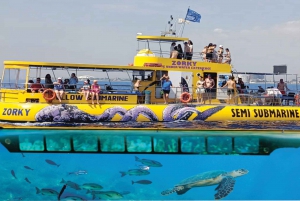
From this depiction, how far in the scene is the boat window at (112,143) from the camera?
8805 millimetres

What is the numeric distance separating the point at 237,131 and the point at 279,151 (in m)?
0.98

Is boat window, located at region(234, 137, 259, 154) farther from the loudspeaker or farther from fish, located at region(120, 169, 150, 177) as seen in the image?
the loudspeaker

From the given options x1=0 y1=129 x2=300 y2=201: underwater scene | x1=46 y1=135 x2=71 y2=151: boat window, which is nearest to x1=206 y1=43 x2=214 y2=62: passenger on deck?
x1=0 y1=129 x2=300 y2=201: underwater scene

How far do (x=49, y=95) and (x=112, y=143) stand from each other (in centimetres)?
790

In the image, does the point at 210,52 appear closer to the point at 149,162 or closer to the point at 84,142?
the point at 149,162

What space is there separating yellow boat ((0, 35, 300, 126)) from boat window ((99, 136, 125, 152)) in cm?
710

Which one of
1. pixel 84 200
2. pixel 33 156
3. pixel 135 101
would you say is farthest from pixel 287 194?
pixel 135 101

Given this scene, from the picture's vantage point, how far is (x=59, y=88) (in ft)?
53.7

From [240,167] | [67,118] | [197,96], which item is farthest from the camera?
[197,96]

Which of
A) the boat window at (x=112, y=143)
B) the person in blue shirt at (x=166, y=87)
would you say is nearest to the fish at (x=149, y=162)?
the boat window at (x=112, y=143)

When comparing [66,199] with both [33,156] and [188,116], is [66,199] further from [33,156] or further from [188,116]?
[188,116]

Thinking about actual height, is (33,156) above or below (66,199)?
above

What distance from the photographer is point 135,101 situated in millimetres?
17047

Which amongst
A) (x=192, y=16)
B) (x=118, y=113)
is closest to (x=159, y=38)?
(x=192, y=16)
